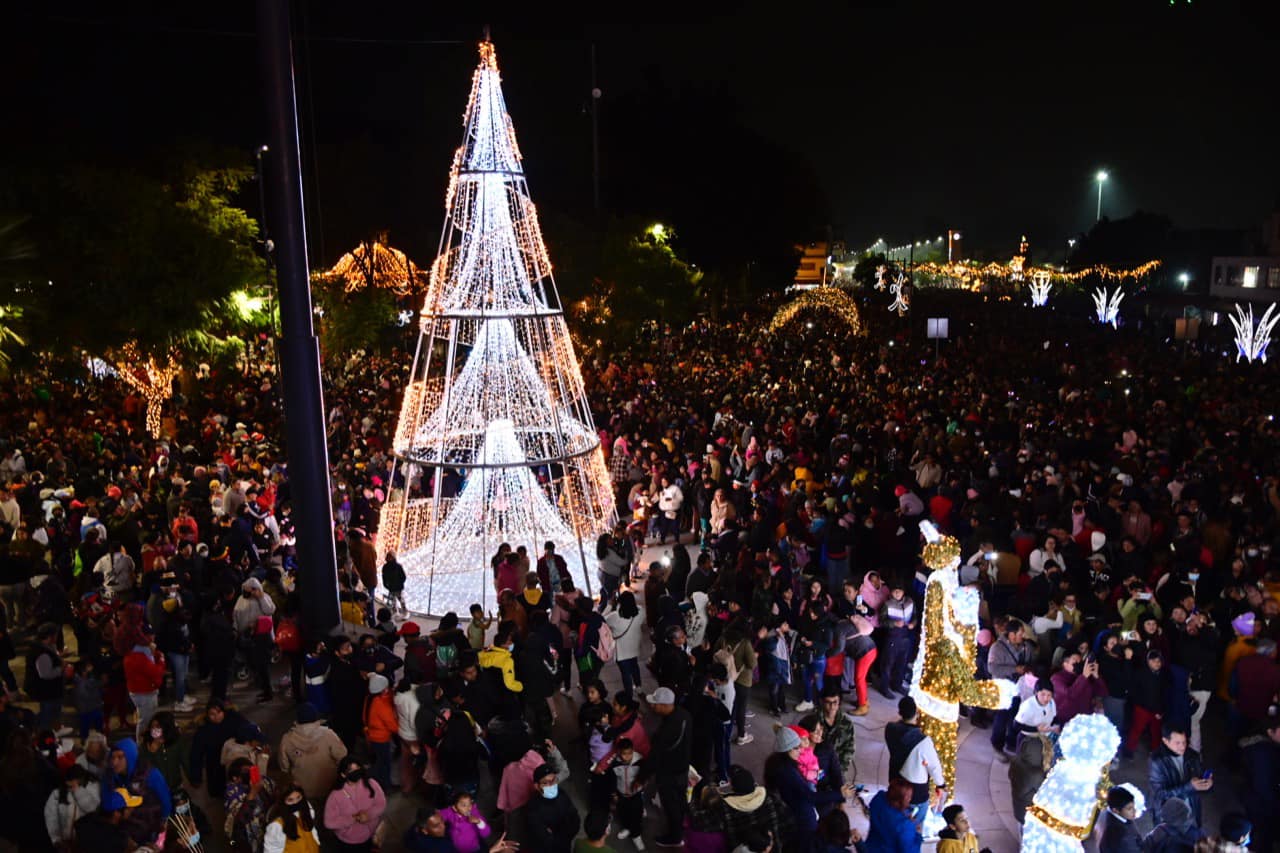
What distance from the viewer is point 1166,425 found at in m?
15.5

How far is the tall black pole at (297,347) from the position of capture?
8.55 m

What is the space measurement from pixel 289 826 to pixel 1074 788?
4762 millimetres

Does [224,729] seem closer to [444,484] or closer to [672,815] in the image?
[672,815]

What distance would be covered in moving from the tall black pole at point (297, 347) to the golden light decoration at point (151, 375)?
12.3m

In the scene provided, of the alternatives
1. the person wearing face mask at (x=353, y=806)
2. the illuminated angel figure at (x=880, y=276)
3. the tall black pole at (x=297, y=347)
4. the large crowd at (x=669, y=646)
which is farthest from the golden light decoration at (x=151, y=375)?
the illuminated angel figure at (x=880, y=276)

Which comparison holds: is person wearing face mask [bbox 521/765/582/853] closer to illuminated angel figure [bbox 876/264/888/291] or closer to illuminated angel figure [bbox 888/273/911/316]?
illuminated angel figure [bbox 888/273/911/316]

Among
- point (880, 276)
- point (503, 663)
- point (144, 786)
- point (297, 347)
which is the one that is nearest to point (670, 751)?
point (503, 663)

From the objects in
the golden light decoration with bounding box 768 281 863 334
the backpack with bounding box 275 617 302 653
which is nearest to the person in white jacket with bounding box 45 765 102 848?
the backpack with bounding box 275 617 302 653

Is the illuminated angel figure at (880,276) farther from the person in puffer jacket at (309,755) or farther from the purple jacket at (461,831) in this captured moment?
the purple jacket at (461,831)

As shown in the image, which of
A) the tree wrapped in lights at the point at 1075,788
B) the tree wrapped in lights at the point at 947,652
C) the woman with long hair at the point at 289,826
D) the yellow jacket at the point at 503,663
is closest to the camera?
the woman with long hair at the point at 289,826

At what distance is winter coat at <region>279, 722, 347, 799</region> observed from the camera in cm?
645

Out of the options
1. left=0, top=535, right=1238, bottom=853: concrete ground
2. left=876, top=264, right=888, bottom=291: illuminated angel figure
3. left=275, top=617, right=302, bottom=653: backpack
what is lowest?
left=0, top=535, right=1238, bottom=853: concrete ground

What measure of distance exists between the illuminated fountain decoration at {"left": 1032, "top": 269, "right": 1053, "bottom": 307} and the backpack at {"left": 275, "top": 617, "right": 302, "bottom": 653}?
205 ft

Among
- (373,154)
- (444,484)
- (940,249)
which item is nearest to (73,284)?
(444,484)
